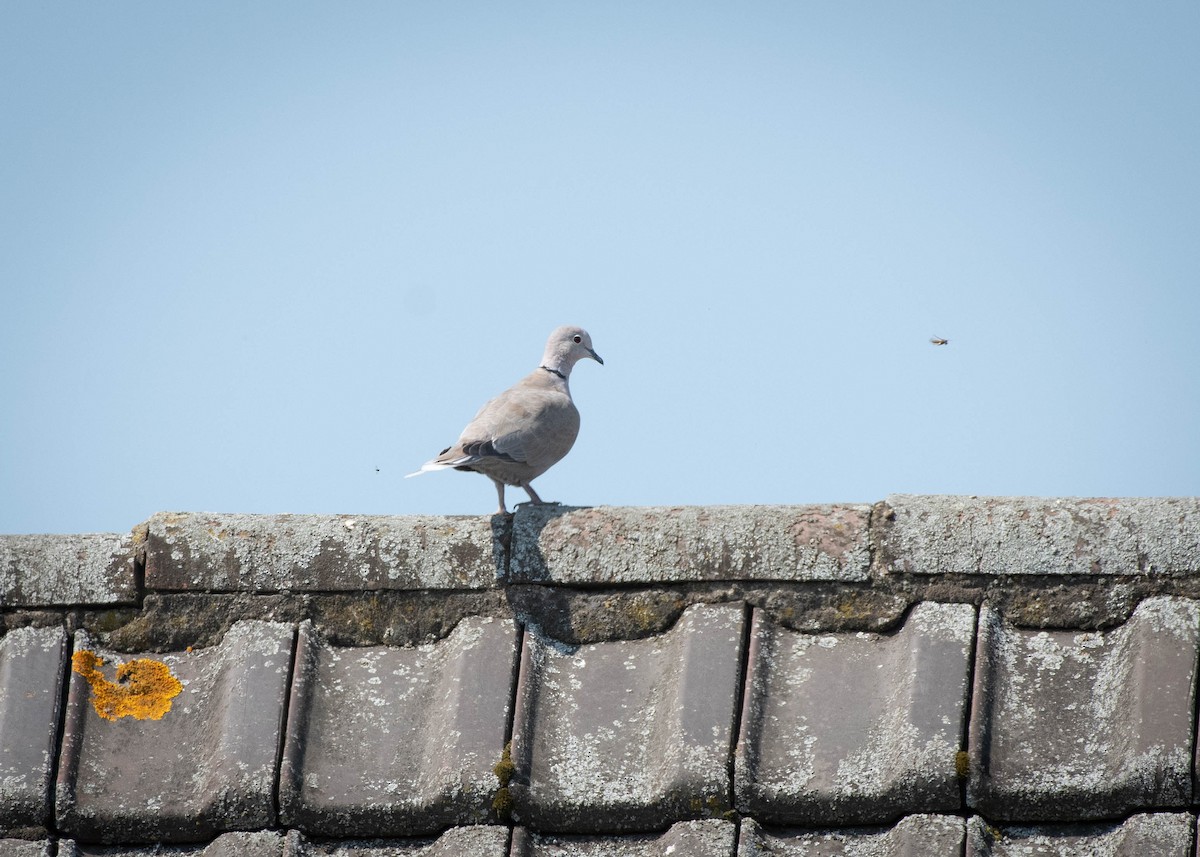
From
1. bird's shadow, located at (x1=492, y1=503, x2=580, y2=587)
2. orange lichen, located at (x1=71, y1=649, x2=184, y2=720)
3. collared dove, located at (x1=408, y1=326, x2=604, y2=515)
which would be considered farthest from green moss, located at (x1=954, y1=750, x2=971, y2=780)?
collared dove, located at (x1=408, y1=326, x2=604, y2=515)

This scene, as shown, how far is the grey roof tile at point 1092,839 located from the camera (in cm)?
234

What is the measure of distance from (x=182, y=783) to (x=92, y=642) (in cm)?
45

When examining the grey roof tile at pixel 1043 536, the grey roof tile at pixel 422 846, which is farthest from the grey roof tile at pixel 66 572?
the grey roof tile at pixel 1043 536

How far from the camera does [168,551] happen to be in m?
3.03

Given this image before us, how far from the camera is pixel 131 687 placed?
2.89 meters

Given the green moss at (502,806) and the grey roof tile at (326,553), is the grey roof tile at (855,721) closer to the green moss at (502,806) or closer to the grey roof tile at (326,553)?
the green moss at (502,806)

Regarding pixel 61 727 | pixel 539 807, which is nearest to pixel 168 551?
pixel 61 727

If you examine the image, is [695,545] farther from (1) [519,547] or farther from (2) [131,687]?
(2) [131,687]

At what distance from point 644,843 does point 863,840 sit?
420mm

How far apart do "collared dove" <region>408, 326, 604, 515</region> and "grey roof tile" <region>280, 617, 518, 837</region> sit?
1.87 meters

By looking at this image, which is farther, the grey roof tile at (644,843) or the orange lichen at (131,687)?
the orange lichen at (131,687)

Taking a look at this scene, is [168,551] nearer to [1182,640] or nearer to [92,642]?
[92,642]

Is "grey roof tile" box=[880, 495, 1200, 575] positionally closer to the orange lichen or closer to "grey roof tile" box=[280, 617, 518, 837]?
"grey roof tile" box=[280, 617, 518, 837]

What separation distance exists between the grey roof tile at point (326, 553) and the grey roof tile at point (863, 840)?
2.81ft
